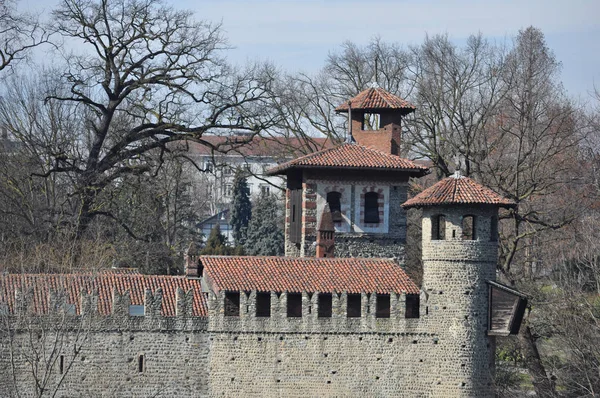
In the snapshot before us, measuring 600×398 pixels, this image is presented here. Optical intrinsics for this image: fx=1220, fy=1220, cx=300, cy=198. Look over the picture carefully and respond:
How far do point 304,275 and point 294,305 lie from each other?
96cm

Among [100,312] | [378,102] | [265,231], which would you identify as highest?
[378,102]

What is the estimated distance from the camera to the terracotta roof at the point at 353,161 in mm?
39812

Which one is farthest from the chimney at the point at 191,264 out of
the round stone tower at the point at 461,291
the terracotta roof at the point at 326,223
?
the round stone tower at the point at 461,291

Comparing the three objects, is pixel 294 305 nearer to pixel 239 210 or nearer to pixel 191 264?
pixel 191 264

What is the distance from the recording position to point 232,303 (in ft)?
115

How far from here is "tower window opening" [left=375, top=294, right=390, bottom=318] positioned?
3594cm

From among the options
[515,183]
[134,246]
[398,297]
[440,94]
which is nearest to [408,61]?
[440,94]

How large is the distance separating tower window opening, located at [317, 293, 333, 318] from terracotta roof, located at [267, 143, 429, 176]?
5.64 m

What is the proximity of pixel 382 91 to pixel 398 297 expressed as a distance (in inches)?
421

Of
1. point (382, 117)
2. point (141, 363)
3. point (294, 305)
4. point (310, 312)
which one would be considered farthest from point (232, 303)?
point (382, 117)

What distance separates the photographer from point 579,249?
44094 millimetres

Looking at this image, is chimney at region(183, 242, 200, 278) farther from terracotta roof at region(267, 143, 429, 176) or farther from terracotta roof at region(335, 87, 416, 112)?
terracotta roof at region(335, 87, 416, 112)

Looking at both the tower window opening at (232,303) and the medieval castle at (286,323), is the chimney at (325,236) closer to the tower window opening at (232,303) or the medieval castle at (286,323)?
the medieval castle at (286,323)

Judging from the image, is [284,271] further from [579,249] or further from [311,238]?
[579,249]
